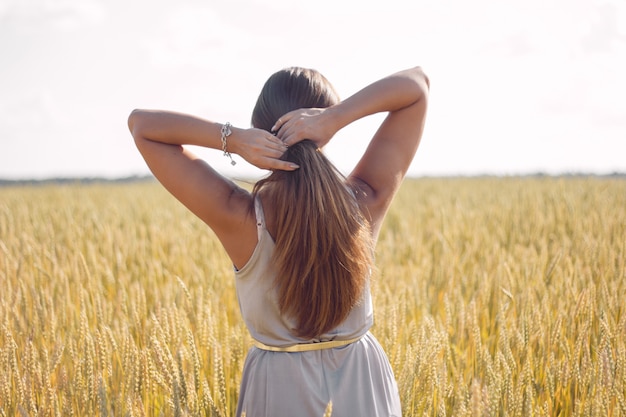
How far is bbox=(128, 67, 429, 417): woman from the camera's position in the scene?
1366mm

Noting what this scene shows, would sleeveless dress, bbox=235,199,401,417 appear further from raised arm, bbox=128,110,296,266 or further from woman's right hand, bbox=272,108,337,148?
woman's right hand, bbox=272,108,337,148

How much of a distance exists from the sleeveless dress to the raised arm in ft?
0.17

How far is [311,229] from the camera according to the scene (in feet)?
4.43

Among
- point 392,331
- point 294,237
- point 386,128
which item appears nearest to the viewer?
point 294,237

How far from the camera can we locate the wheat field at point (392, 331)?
1.54m

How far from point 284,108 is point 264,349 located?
0.58 meters

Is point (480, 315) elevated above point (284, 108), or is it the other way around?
point (284, 108)

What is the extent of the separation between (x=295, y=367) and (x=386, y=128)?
2.18 ft

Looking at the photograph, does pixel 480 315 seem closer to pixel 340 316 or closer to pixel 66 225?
pixel 340 316

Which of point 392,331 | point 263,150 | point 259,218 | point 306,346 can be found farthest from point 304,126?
point 392,331

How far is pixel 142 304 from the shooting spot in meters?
2.36

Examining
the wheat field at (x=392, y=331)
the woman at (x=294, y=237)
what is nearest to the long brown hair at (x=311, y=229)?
the woman at (x=294, y=237)

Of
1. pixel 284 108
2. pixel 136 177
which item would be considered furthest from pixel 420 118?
pixel 136 177

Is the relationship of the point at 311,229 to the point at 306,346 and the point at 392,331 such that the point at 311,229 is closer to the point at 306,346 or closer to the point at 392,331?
the point at 306,346
